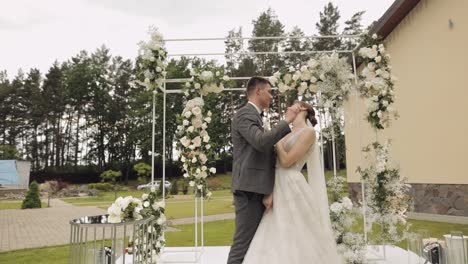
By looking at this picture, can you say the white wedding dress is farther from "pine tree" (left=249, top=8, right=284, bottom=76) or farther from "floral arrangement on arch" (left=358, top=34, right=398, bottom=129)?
"pine tree" (left=249, top=8, right=284, bottom=76)

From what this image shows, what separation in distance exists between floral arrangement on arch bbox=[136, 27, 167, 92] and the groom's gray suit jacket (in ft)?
6.70

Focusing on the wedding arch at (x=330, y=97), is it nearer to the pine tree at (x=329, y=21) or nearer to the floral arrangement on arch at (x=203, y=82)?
the floral arrangement on arch at (x=203, y=82)

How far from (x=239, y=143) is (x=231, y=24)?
28048 mm

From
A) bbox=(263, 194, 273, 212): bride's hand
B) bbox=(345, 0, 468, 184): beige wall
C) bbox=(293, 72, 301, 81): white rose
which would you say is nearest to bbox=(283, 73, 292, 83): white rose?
bbox=(293, 72, 301, 81): white rose

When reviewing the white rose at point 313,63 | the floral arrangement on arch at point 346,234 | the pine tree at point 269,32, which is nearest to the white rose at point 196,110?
the white rose at point 313,63

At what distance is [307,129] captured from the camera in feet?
8.83

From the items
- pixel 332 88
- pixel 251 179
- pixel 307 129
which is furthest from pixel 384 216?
pixel 251 179

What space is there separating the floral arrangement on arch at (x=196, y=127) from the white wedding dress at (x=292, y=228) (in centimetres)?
202

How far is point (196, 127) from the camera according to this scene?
180 inches

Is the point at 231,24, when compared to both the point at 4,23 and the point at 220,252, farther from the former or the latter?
the point at 220,252

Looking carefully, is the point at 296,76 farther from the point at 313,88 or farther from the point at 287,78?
the point at 313,88

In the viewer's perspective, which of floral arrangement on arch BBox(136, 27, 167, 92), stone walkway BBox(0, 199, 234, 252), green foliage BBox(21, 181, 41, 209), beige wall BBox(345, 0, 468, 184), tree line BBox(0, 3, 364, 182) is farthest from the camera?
tree line BBox(0, 3, 364, 182)

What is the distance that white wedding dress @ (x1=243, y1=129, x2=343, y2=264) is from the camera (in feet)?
8.58

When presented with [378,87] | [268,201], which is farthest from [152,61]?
[378,87]
